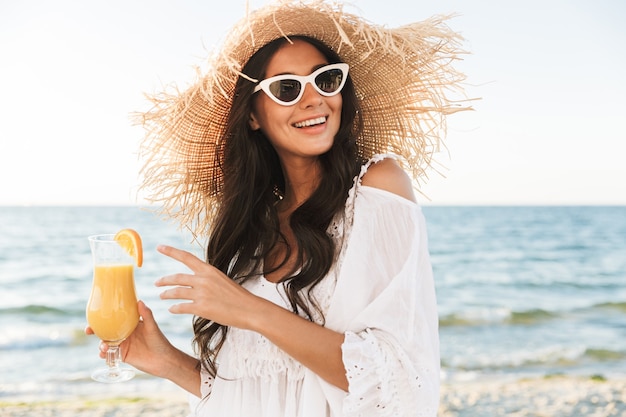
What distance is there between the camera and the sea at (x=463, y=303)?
31.6 feet

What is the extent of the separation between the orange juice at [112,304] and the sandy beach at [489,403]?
5.01 meters

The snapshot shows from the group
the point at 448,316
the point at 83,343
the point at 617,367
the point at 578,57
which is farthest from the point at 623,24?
the point at 83,343

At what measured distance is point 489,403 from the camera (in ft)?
24.9

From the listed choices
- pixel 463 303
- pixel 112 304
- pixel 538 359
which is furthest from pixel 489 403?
pixel 463 303

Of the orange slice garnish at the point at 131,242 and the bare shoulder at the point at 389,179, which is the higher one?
the bare shoulder at the point at 389,179

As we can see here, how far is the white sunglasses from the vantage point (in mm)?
2777

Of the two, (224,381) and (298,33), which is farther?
(298,33)

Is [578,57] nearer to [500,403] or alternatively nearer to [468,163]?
[468,163]

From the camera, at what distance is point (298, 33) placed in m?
2.97

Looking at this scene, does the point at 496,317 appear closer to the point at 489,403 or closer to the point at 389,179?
the point at 489,403

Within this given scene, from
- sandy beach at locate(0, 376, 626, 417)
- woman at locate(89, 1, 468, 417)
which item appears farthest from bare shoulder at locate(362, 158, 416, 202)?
sandy beach at locate(0, 376, 626, 417)

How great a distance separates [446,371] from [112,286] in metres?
7.43

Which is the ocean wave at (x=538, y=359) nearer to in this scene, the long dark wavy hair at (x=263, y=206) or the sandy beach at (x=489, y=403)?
the sandy beach at (x=489, y=403)

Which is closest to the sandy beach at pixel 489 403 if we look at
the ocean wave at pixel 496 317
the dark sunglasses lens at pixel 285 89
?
the ocean wave at pixel 496 317
